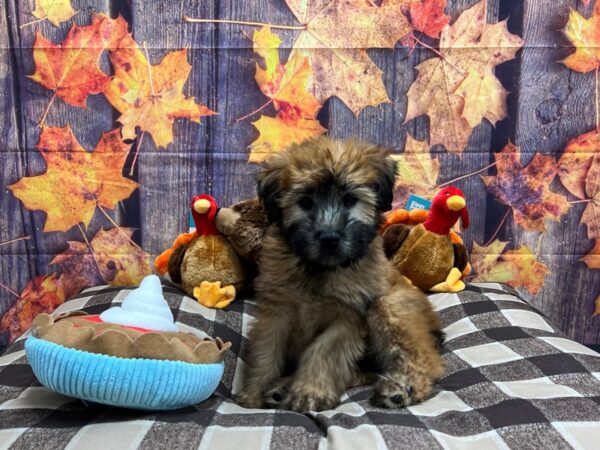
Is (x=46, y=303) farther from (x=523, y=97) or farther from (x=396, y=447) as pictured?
(x=523, y=97)

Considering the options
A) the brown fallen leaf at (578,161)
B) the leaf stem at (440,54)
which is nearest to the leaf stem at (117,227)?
the leaf stem at (440,54)

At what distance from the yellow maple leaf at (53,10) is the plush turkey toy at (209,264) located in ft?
4.52

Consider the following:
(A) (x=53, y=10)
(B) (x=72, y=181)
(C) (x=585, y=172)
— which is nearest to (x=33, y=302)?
(B) (x=72, y=181)

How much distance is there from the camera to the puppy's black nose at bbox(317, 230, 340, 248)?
1931 mm

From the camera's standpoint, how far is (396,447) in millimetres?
1490

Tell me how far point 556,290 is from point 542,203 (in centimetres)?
60

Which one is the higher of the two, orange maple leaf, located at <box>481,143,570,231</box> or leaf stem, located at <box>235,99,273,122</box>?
leaf stem, located at <box>235,99,273,122</box>

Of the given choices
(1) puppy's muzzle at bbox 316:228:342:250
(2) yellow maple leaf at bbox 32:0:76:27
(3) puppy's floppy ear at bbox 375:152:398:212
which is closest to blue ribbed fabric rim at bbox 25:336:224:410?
(1) puppy's muzzle at bbox 316:228:342:250

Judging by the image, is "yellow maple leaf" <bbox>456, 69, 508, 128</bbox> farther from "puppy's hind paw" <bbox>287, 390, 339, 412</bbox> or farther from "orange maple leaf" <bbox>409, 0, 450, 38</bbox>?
"puppy's hind paw" <bbox>287, 390, 339, 412</bbox>

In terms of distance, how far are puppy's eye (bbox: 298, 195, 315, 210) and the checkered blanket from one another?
765 millimetres

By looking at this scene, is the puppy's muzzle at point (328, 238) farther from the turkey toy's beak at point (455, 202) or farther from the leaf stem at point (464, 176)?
the leaf stem at point (464, 176)

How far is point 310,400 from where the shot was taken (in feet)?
6.14

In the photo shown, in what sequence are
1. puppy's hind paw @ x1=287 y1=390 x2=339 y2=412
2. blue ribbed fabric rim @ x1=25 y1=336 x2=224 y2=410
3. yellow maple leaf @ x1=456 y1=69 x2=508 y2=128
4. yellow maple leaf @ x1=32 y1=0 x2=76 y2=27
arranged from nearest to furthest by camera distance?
blue ribbed fabric rim @ x1=25 y1=336 x2=224 y2=410, puppy's hind paw @ x1=287 y1=390 x2=339 y2=412, yellow maple leaf @ x1=32 y1=0 x2=76 y2=27, yellow maple leaf @ x1=456 y1=69 x2=508 y2=128

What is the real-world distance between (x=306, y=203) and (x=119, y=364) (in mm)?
929
